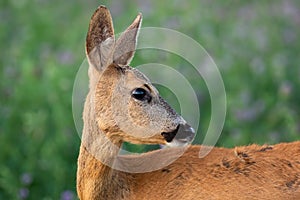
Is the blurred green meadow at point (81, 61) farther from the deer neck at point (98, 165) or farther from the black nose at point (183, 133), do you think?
the black nose at point (183, 133)

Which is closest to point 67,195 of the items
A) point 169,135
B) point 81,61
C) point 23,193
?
point 23,193

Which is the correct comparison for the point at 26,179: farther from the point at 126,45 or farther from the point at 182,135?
the point at 182,135

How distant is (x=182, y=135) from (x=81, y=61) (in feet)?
11.5

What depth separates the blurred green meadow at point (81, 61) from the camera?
643 cm

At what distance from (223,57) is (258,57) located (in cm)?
45

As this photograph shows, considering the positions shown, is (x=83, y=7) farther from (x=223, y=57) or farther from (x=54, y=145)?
(x=54, y=145)

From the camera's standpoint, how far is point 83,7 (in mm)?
10586

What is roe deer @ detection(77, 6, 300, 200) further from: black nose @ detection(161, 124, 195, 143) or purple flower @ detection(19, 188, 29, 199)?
purple flower @ detection(19, 188, 29, 199)

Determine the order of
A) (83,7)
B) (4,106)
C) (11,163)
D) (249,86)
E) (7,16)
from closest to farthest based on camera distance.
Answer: (11,163), (4,106), (249,86), (7,16), (83,7)

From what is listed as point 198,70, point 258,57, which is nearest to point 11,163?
point 198,70

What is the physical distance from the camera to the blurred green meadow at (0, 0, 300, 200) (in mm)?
6434

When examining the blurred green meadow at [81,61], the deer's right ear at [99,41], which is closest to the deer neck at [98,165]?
the deer's right ear at [99,41]

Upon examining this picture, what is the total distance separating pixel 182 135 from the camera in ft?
14.4

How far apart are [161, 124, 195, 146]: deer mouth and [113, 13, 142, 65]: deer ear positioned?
53 centimetres
